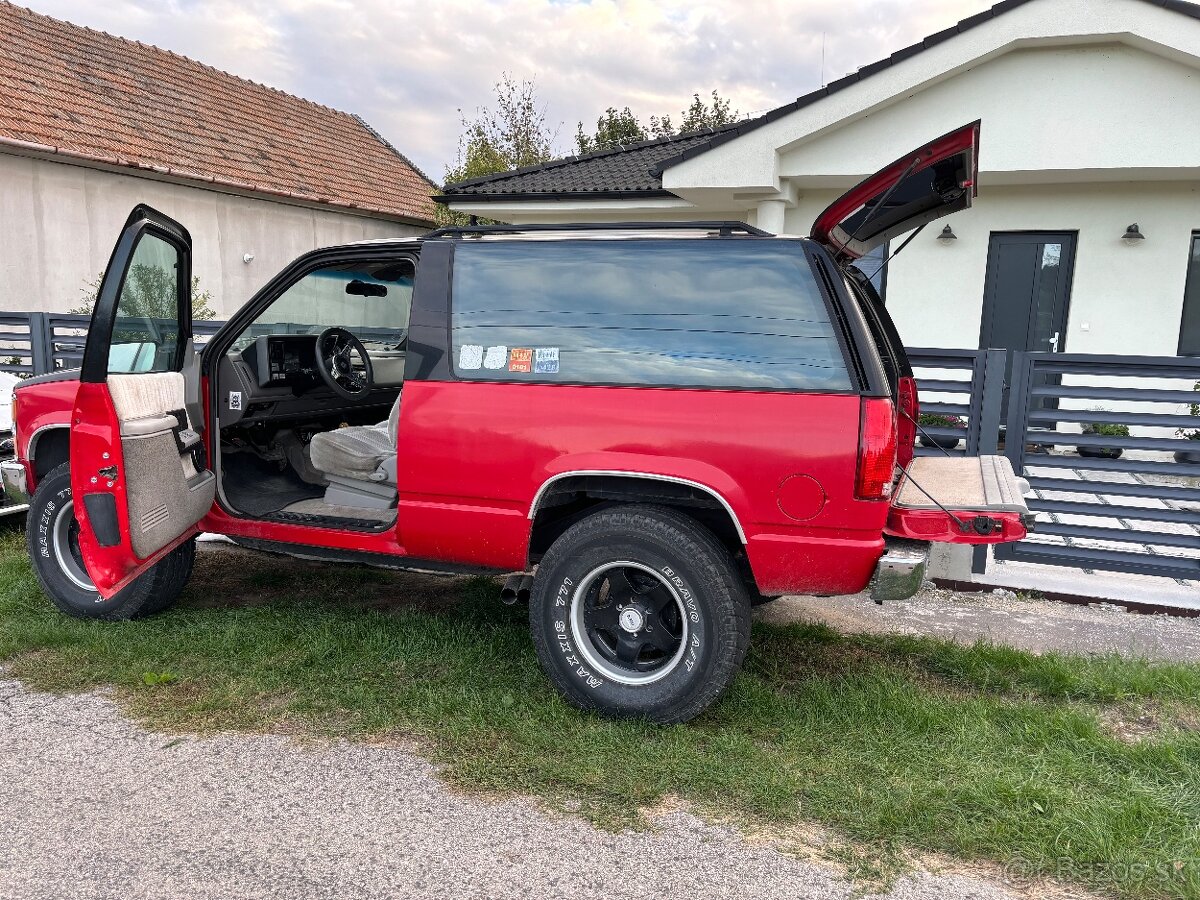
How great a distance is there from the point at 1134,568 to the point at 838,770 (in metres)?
3.22

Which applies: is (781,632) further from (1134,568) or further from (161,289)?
(161,289)

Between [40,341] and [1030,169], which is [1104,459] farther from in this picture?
[40,341]

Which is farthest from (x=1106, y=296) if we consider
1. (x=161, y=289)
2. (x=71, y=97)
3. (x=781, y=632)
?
(x=71, y=97)

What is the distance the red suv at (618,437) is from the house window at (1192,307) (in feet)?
27.0

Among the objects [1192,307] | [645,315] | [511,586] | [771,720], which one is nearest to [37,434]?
[511,586]

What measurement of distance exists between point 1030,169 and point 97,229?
44.5 feet

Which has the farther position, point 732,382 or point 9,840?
point 732,382

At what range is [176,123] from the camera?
16.1 meters

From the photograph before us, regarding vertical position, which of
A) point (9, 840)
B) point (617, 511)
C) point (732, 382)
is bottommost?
point (9, 840)

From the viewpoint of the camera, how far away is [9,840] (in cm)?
278

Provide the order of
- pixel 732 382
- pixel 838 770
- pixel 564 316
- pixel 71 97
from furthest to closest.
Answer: pixel 71 97 → pixel 564 316 → pixel 732 382 → pixel 838 770

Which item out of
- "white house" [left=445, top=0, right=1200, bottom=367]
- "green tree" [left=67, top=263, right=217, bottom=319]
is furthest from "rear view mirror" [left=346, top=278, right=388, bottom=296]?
"white house" [left=445, top=0, right=1200, bottom=367]

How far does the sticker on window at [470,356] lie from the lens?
3732mm

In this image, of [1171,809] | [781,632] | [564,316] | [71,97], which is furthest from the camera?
[71,97]
